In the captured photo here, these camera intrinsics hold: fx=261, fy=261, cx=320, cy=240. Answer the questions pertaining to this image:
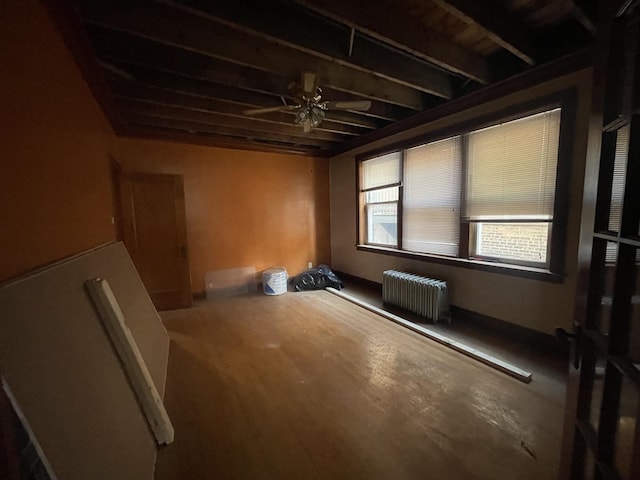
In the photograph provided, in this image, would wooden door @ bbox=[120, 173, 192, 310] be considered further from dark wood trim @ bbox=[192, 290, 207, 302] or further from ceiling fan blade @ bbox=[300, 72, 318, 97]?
ceiling fan blade @ bbox=[300, 72, 318, 97]

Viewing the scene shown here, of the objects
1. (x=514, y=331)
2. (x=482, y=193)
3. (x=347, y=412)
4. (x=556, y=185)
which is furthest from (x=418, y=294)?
(x=347, y=412)

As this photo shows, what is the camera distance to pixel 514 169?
2648mm

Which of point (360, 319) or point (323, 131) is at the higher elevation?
point (323, 131)

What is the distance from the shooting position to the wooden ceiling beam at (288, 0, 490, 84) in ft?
5.64

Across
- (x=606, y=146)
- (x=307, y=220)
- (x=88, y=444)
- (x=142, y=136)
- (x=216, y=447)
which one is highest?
(x=142, y=136)

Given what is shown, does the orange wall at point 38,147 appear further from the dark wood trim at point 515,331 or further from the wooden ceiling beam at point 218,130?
the dark wood trim at point 515,331

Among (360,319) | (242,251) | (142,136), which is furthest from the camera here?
(242,251)

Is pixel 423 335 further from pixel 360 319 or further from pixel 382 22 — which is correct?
pixel 382 22

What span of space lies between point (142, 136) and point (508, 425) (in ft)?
17.0

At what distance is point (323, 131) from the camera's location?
4180 mm

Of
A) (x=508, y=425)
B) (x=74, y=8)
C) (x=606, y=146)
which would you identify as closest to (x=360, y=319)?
(x=508, y=425)

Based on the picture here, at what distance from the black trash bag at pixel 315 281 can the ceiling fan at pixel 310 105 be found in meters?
2.85

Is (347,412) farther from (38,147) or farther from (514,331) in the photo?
(38,147)

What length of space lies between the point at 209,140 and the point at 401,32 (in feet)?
10.8
